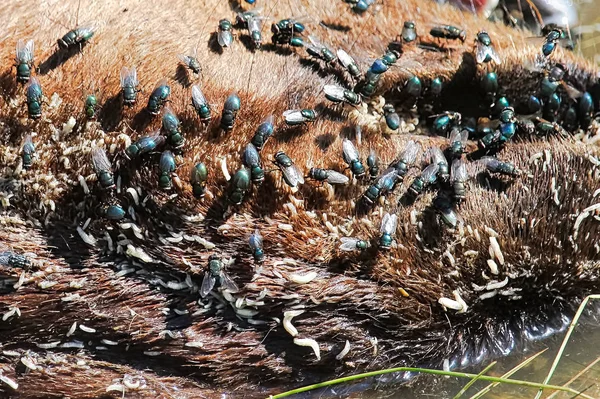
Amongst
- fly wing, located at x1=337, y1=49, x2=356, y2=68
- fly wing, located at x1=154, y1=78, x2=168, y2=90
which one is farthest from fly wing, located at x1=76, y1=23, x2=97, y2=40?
fly wing, located at x1=337, y1=49, x2=356, y2=68

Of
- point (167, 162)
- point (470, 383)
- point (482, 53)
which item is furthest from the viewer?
point (482, 53)

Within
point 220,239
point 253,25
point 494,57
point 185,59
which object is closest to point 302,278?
point 220,239

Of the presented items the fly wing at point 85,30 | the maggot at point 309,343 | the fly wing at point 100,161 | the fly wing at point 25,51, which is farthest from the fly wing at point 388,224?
the fly wing at point 25,51

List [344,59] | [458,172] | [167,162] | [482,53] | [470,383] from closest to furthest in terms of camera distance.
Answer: [167,162]
[470,383]
[458,172]
[344,59]
[482,53]

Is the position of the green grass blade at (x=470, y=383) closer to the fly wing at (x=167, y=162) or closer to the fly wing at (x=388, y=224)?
the fly wing at (x=388, y=224)

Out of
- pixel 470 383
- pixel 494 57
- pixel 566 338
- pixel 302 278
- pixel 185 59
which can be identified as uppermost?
pixel 185 59

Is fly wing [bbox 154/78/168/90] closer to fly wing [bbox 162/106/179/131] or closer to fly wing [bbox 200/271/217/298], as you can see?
fly wing [bbox 162/106/179/131]

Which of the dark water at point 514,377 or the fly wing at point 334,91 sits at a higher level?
the fly wing at point 334,91

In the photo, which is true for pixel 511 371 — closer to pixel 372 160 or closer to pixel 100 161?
pixel 372 160
